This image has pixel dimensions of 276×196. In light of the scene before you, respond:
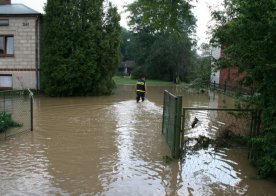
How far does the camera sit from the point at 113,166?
7.64 m

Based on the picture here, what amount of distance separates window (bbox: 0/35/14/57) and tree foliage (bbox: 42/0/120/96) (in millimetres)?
2752

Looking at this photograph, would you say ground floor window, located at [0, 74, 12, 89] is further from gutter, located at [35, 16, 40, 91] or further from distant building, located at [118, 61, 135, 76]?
distant building, located at [118, 61, 135, 76]

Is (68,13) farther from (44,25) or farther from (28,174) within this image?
(28,174)

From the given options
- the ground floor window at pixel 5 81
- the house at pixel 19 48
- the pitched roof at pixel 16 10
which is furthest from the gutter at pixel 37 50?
the ground floor window at pixel 5 81

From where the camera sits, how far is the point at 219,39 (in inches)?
340

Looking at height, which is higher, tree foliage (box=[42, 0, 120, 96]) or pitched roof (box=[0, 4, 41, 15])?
pitched roof (box=[0, 4, 41, 15])

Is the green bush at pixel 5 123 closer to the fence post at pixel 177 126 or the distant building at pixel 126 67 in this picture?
the fence post at pixel 177 126

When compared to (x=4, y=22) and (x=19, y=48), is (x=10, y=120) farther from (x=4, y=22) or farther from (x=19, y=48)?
(x=4, y=22)

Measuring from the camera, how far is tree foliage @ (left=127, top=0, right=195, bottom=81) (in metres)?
8.59

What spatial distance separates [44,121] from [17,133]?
106 inches

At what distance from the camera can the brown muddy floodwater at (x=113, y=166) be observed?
6383 millimetres

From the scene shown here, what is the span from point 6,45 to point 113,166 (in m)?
20.3

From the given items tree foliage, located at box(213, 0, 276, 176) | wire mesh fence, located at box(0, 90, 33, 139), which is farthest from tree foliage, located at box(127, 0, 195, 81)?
wire mesh fence, located at box(0, 90, 33, 139)

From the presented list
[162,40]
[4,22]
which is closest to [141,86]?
[4,22]
